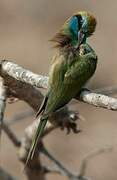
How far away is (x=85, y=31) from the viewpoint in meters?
2.36

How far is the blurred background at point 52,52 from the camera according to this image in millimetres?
4602

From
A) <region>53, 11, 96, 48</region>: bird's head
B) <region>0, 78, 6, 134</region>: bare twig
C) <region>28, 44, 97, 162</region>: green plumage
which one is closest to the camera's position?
<region>0, 78, 6, 134</region>: bare twig

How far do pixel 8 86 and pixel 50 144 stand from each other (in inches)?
101

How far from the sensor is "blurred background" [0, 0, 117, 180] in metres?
4.60

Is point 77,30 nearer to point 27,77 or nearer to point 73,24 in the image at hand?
point 73,24

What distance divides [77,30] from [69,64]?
0.16 metres

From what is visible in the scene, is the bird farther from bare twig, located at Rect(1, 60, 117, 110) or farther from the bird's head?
bare twig, located at Rect(1, 60, 117, 110)

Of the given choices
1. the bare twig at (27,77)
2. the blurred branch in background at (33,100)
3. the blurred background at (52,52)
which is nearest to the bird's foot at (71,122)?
the blurred branch in background at (33,100)

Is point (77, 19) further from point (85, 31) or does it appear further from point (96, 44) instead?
point (96, 44)

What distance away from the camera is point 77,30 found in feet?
7.82

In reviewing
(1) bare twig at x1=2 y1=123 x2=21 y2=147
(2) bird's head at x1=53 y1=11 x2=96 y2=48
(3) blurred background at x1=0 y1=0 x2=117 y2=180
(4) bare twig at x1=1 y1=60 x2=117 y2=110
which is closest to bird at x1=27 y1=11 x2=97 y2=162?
(2) bird's head at x1=53 y1=11 x2=96 y2=48

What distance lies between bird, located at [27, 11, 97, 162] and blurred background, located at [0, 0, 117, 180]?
181 centimetres

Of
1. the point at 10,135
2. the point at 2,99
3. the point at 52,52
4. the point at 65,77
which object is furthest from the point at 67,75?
the point at 52,52

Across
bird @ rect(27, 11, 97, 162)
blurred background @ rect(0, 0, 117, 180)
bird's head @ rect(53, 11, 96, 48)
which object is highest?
bird's head @ rect(53, 11, 96, 48)
